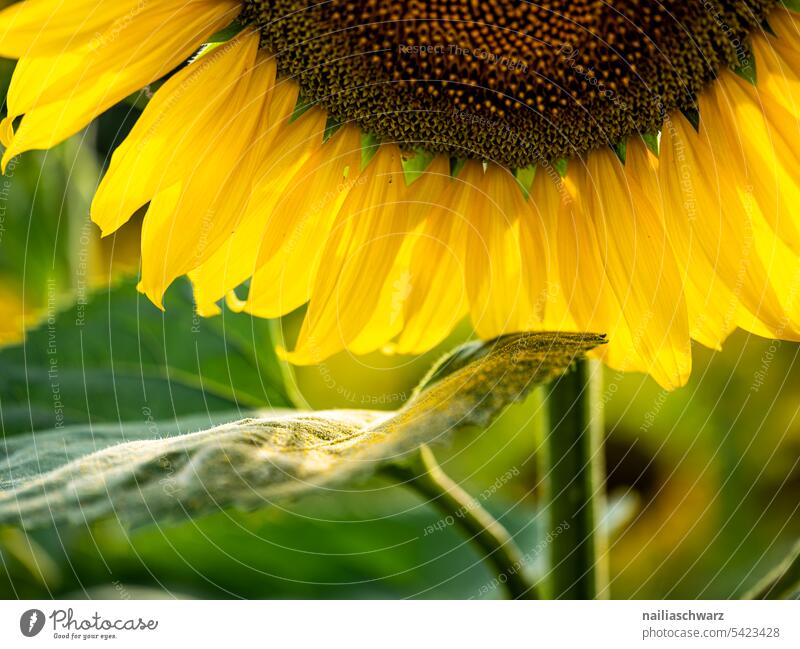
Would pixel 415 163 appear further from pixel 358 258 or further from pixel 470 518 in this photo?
pixel 470 518

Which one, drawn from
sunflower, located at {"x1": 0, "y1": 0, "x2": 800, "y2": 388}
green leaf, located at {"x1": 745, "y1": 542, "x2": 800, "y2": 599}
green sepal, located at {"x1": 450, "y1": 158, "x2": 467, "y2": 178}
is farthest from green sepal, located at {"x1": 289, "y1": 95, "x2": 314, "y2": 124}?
green leaf, located at {"x1": 745, "y1": 542, "x2": 800, "y2": 599}

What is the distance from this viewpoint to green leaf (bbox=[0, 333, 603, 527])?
19.9 inches

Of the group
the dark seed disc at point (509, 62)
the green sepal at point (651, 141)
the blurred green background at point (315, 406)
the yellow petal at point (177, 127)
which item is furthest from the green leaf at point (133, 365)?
the green sepal at point (651, 141)

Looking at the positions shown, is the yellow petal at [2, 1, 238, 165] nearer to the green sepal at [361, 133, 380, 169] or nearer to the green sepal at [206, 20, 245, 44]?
the green sepal at [206, 20, 245, 44]

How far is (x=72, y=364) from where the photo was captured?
26.6 inches

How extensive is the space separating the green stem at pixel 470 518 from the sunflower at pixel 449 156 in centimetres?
12

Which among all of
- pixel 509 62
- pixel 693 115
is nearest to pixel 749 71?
pixel 693 115

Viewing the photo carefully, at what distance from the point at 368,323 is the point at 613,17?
0.28 m

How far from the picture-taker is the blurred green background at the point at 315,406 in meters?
0.66

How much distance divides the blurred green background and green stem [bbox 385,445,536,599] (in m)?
0.03

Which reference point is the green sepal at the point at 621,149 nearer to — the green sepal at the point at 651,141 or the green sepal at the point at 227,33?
the green sepal at the point at 651,141

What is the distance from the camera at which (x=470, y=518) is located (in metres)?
0.60
